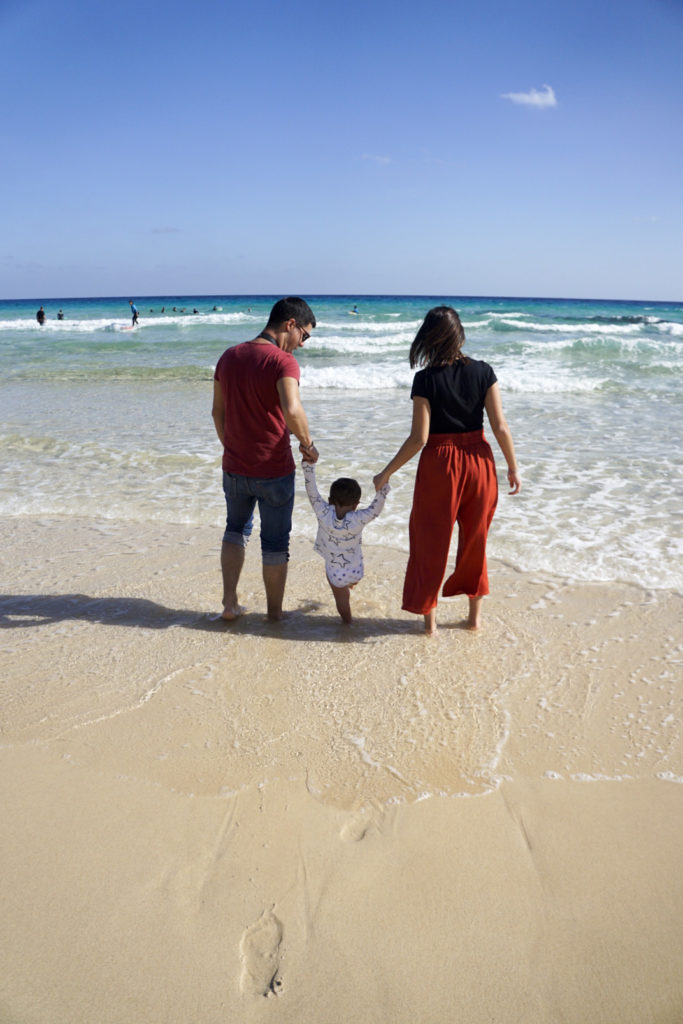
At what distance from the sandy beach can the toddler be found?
0.31 m

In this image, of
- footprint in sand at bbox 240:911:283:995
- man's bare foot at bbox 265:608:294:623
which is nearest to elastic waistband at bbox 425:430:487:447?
man's bare foot at bbox 265:608:294:623

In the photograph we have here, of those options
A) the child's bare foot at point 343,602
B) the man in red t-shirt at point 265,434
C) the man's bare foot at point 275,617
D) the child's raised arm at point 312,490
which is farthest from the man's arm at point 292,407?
the man's bare foot at point 275,617

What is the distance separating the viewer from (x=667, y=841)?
2.31 meters

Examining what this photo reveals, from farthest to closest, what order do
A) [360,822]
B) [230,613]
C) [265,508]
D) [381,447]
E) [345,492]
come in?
[381,447], [230,613], [265,508], [345,492], [360,822]

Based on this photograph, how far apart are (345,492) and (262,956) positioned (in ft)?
A: 7.37

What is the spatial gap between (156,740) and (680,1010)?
6.40ft

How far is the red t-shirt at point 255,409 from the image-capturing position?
350cm

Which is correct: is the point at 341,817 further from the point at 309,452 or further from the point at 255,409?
the point at 255,409

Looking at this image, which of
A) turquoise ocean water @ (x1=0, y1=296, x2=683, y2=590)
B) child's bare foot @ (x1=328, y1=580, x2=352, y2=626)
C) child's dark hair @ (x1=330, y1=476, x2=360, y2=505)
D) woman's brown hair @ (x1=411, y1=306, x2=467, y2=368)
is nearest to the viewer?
woman's brown hair @ (x1=411, y1=306, x2=467, y2=368)

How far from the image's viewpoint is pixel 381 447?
848 cm

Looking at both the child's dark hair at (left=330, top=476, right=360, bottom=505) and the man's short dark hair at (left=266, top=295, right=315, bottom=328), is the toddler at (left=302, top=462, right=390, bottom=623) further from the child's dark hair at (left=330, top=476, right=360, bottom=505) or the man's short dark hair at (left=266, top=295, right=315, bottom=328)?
the man's short dark hair at (left=266, top=295, right=315, bottom=328)

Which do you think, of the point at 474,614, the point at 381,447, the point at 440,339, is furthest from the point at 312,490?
the point at 381,447

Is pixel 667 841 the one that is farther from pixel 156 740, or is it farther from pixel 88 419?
pixel 88 419

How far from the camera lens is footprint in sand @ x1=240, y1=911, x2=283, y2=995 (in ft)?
5.91
